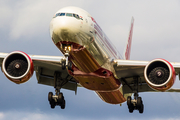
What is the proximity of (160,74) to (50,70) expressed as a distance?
9.15m

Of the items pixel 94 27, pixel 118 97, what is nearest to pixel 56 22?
pixel 94 27

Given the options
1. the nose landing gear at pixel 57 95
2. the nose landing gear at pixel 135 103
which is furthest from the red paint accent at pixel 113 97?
the nose landing gear at pixel 57 95

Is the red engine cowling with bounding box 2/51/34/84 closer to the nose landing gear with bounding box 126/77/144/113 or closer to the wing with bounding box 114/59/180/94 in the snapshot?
the wing with bounding box 114/59/180/94

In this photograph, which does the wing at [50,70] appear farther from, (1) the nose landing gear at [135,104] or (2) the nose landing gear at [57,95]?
(1) the nose landing gear at [135,104]

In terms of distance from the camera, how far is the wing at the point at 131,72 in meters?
27.4

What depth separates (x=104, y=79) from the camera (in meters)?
27.9

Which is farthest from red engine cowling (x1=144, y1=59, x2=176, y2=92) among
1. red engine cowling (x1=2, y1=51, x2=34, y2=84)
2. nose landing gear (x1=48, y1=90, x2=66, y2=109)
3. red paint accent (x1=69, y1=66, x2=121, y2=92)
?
red engine cowling (x1=2, y1=51, x2=34, y2=84)

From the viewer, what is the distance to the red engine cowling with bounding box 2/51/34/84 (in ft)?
89.0

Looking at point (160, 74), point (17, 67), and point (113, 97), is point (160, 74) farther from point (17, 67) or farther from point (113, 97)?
point (17, 67)

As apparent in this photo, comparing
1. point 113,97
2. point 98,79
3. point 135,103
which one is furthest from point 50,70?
point 135,103

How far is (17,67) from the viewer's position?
2745 centimetres

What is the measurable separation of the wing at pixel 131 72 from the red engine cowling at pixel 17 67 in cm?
615

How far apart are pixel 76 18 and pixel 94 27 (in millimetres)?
1846

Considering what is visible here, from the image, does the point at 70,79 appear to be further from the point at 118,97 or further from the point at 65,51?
the point at 65,51
